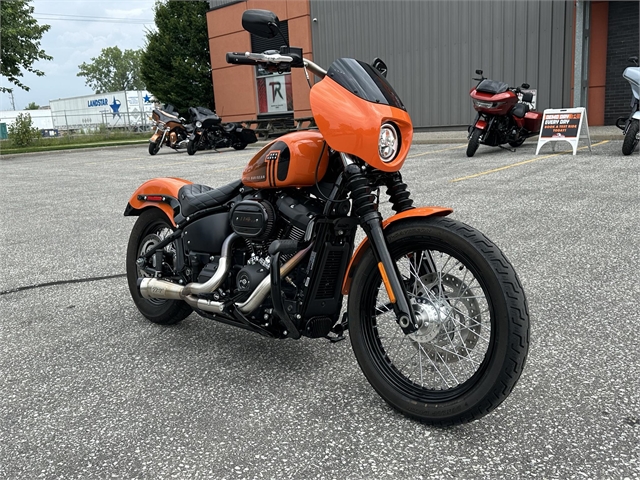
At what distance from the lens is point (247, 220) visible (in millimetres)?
2986

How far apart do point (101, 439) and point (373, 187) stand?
1593mm

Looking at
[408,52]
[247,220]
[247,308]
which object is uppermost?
[408,52]

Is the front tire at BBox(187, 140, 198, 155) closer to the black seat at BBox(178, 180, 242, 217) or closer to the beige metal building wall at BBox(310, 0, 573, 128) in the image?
the beige metal building wall at BBox(310, 0, 573, 128)

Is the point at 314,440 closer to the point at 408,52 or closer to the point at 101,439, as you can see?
the point at 101,439

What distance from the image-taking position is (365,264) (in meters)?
2.62

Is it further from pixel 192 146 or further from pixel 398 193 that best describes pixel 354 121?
pixel 192 146

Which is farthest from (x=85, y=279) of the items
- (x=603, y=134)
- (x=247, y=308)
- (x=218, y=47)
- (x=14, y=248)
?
(x=218, y=47)

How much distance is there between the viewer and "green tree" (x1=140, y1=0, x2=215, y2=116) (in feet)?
92.2

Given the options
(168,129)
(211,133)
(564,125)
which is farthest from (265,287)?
(168,129)

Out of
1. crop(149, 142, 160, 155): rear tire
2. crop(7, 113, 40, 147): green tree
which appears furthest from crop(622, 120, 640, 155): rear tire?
crop(7, 113, 40, 147): green tree

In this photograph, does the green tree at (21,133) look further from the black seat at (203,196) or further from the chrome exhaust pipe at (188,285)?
the black seat at (203,196)

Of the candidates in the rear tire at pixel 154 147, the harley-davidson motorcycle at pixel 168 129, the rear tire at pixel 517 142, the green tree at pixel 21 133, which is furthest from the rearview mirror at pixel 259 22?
the green tree at pixel 21 133

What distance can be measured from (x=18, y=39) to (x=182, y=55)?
697cm

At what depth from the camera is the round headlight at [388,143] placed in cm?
253
